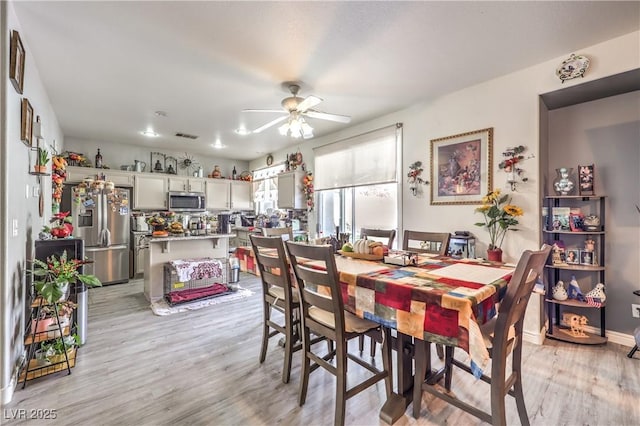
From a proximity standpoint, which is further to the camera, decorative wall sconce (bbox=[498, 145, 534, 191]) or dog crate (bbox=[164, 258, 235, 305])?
dog crate (bbox=[164, 258, 235, 305])

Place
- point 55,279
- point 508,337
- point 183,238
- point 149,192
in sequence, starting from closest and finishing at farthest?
point 508,337, point 55,279, point 183,238, point 149,192

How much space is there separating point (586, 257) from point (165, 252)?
5.01 m

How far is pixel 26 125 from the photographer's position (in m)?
2.26

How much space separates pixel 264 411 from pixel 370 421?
0.66m

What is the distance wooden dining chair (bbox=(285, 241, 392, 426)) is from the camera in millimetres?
1577

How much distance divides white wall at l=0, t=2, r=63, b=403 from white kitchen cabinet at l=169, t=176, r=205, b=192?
11.8 feet

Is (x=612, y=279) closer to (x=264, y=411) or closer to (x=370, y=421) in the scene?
(x=370, y=421)

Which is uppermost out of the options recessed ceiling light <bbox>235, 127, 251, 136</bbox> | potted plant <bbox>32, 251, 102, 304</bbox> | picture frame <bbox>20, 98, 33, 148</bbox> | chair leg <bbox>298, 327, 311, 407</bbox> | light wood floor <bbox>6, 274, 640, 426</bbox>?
recessed ceiling light <bbox>235, 127, 251, 136</bbox>

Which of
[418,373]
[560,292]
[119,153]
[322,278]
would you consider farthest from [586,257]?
[119,153]

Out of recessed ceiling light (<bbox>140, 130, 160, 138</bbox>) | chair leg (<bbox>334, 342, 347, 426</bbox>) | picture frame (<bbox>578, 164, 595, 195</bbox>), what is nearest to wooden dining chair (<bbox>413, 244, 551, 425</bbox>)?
chair leg (<bbox>334, 342, 347, 426</bbox>)

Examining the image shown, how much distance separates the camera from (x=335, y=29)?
7.12ft

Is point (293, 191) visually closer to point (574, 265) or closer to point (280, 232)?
point (280, 232)

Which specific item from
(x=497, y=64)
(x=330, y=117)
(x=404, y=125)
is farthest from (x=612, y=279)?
(x=330, y=117)

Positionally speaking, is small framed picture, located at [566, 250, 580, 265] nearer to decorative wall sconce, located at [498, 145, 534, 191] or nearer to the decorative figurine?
the decorative figurine
